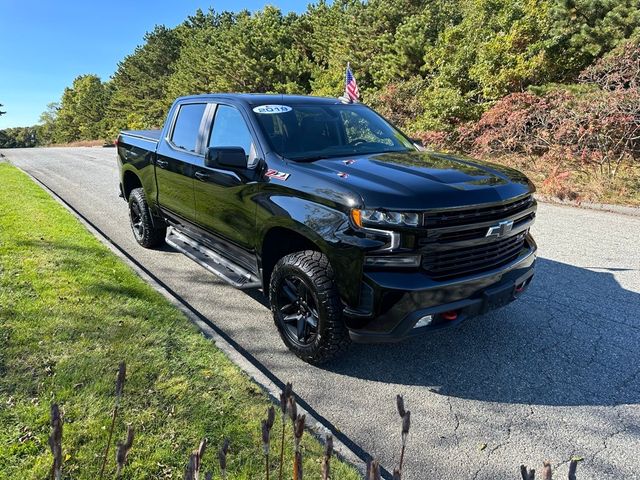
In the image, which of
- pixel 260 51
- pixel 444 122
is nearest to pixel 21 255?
pixel 444 122

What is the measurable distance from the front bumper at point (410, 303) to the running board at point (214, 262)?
124 centimetres

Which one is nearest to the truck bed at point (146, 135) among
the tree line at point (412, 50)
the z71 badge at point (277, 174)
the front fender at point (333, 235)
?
the z71 badge at point (277, 174)

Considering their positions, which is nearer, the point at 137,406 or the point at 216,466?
the point at 216,466

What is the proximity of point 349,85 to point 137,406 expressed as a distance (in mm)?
13249

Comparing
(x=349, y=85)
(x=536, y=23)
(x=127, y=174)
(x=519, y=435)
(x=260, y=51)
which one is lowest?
(x=519, y=435)

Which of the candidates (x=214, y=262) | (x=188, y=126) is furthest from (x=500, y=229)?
(x=188, y=126)

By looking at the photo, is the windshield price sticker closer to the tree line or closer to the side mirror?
the side mirror

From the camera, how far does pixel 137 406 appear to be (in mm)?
2768

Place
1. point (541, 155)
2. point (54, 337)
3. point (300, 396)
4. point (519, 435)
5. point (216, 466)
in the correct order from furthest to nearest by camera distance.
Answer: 1. point (541, 155)
2. point (54, 337)
3. point (300, 396)
4. point (519, 435)
5. point (216, 466)

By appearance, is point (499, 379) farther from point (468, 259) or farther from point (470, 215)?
point (470, 215)

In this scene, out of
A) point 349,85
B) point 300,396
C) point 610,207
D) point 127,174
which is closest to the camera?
point 300,396

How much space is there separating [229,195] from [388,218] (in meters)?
1.69

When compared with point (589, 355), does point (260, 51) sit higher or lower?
higher

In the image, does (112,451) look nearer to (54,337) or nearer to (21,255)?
(54,337)
